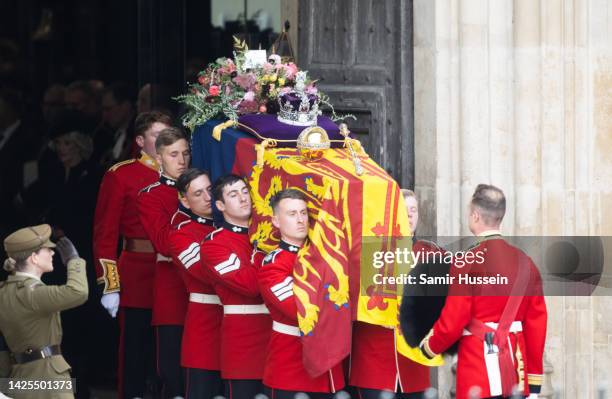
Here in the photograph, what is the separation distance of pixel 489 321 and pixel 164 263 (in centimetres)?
230

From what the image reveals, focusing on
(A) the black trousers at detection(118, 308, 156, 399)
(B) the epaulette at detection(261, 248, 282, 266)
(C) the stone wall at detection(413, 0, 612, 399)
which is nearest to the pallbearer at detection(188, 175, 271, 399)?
(B) the epaulette at detection(261, 248, 282, 266)

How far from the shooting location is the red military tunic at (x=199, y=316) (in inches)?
398

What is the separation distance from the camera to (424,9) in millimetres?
11078

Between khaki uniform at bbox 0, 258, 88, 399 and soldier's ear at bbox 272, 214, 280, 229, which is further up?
soldier's ear at bbox 272, 214, 280, 229

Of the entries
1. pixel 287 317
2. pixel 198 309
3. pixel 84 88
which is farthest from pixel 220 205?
pixel 84 88

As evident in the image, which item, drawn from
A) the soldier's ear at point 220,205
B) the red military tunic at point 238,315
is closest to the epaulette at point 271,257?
the red military tunic at point 238,315

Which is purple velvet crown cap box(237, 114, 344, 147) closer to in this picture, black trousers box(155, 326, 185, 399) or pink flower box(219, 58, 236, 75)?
pink flower box(219, 58, 236, 75)

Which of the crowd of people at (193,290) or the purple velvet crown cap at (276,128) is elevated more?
the purple velvet crown cap at (276,128)

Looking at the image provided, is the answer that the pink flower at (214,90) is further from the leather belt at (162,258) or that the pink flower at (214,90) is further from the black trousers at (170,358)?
the black trousers at (170,358)

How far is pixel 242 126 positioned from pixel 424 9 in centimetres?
158

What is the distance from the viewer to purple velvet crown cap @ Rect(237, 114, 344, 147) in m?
9.92

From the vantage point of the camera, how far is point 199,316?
399 inches

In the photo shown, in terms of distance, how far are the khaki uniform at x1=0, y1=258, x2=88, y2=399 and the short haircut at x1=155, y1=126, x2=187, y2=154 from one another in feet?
4.60

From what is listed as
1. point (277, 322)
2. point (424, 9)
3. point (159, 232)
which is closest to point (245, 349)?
point (277, 322)
